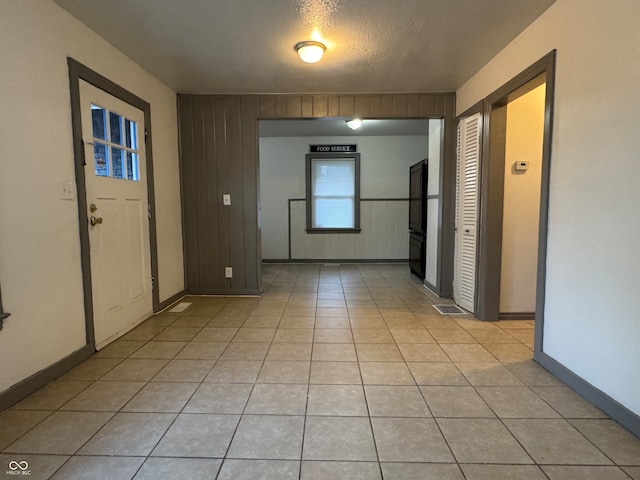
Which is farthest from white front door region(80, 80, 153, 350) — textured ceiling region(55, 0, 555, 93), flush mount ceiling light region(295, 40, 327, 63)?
flush mount ceiling light region(295, 40, 327, 63)

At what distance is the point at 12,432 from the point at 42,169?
1434 mm

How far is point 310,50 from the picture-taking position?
2701 mm

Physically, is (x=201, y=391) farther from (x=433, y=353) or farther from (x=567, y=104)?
(x=567, y=104)

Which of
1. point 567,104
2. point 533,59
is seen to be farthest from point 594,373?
point 533,59

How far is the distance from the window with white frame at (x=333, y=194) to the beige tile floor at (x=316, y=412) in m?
3.78

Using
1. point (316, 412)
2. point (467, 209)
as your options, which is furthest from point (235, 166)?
point (316, 412)

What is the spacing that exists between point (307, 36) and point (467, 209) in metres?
2.22

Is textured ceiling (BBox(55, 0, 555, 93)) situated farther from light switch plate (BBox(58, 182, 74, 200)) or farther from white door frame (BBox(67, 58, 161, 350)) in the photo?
light switch plate (BBox(58, 182, 74, 200))

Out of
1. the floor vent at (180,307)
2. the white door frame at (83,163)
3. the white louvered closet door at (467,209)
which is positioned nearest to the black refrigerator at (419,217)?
the white louvered closet door at (467,209)

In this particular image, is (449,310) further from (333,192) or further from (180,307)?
(333,192)

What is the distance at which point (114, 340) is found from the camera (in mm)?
2719

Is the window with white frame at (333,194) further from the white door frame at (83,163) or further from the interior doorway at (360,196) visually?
the white door frame at (83,163)

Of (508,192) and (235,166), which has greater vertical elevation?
(235,166)

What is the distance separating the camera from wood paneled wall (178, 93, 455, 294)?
3.94 metres
